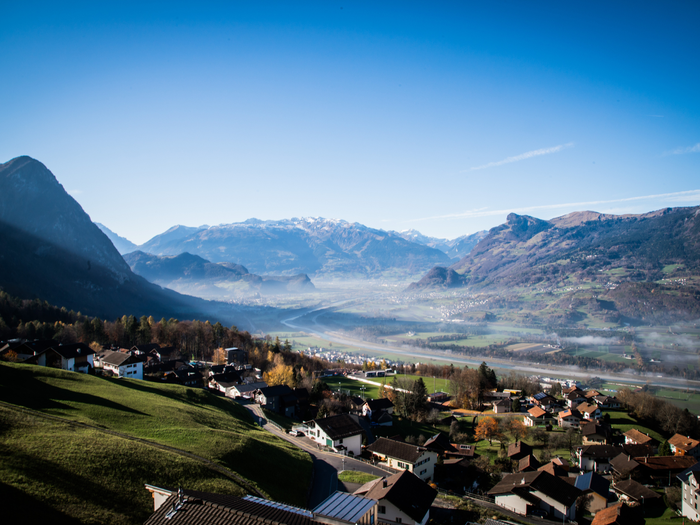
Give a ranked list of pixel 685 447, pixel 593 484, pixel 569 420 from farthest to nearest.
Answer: pixel 569 420, pixel 685 447, pixel 593 484

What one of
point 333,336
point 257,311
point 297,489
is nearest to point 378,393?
point 297,489

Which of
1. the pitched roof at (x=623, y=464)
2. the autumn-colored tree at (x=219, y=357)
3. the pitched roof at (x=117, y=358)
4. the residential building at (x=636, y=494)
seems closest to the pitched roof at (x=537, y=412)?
the pitched roof at (x=623, y=464)

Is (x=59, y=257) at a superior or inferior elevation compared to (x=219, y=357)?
superior

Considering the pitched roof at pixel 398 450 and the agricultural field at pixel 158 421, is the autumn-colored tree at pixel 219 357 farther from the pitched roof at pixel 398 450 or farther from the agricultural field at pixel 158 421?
the pitched roof at pixel 398 450

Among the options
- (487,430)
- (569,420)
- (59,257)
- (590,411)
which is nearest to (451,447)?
(487,430)

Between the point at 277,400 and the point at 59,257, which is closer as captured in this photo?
the point at 277,400

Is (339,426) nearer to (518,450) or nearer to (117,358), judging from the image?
(518,450)
